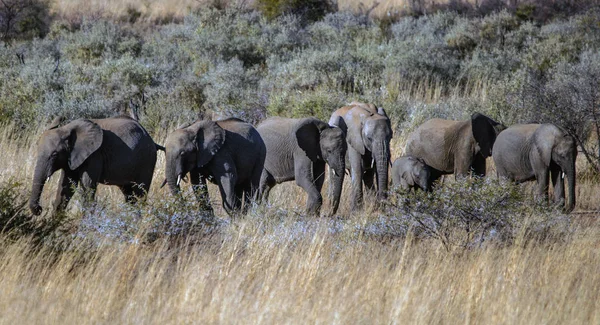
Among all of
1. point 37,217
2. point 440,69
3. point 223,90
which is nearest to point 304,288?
point 37,217

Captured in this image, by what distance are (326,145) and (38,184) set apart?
385 centimetres

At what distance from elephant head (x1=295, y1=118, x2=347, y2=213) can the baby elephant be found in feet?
4.33

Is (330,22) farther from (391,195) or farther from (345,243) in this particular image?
(345,243)

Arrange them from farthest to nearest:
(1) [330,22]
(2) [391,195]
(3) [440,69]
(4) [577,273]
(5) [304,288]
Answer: (1) [330,22]
(3) [440,69]
(2) [391,195]
(4) [577,273]
(5) [304,288]

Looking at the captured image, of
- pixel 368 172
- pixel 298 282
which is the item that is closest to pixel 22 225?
pixel 298 282

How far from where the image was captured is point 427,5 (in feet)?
120

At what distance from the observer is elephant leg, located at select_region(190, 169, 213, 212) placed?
376 inches

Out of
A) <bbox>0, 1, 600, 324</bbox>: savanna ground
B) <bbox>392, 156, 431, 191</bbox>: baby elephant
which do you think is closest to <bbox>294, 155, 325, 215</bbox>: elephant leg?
<bbox>0, 1, 600, 324</bbox>: savanna ground

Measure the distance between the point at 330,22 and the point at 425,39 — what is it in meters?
5.14

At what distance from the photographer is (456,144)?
13.7m

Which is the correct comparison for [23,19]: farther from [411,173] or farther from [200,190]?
[200,190]

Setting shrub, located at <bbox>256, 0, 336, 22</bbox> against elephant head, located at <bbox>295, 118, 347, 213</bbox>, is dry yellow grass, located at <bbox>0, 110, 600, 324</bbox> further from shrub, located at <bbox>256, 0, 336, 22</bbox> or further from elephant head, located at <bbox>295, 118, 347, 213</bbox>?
shrub, located at <bbox>256, 0, 336, 22</bbox>

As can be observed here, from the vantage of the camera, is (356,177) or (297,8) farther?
(297,8)

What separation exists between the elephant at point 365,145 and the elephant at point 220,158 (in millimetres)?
2005
